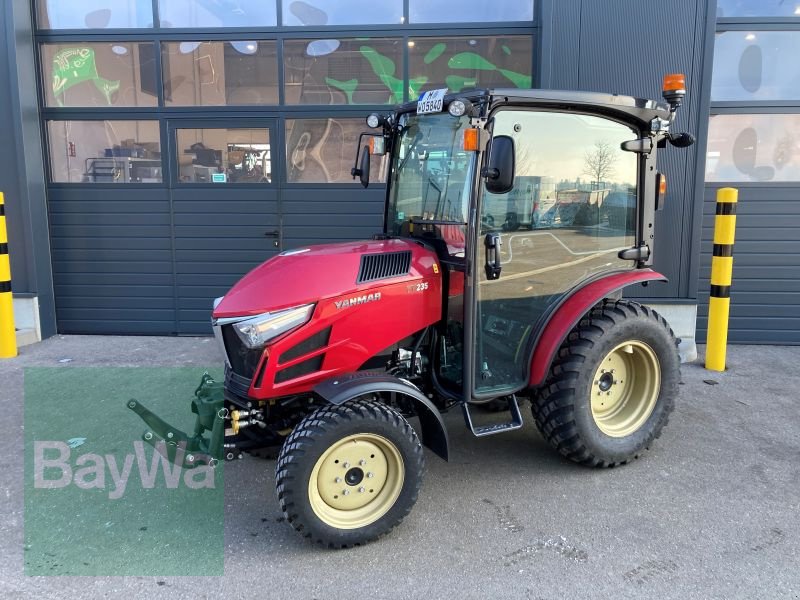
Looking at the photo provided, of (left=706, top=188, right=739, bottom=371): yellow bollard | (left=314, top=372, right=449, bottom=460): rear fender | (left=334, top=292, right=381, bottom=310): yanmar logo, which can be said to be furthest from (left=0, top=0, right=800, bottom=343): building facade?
(left=314, top=372, right=449, bottom=460): rear fender

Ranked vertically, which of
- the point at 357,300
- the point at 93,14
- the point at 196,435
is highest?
the point at 93,14

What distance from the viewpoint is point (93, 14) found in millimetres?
6957

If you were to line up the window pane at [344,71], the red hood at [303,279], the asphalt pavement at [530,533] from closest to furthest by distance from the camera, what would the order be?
the asphalt pavement at [530,533] < the red hood at [303,279] < the window pane at [344,71]

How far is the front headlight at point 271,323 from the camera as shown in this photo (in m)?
3.17

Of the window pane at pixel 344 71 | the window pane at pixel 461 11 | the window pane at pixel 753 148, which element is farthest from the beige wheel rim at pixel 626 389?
the window pane at pixel 461 11

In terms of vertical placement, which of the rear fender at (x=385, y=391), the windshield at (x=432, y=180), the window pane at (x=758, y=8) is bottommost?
the rear fender at (x=385, y=391)

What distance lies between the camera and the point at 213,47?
22.7 ft

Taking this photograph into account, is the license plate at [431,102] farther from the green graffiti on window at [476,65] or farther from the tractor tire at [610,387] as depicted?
the green graffiti on window at [476,65]

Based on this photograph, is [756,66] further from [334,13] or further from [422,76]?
[334,13]

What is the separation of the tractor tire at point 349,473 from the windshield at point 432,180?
1097 mm

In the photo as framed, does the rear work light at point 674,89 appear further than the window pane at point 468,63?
No

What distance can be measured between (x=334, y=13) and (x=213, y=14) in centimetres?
132

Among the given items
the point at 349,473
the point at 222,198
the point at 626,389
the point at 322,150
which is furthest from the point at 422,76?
the point at 349,473

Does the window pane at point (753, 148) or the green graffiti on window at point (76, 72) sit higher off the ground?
the green graffiti on window at point (76, 72)
